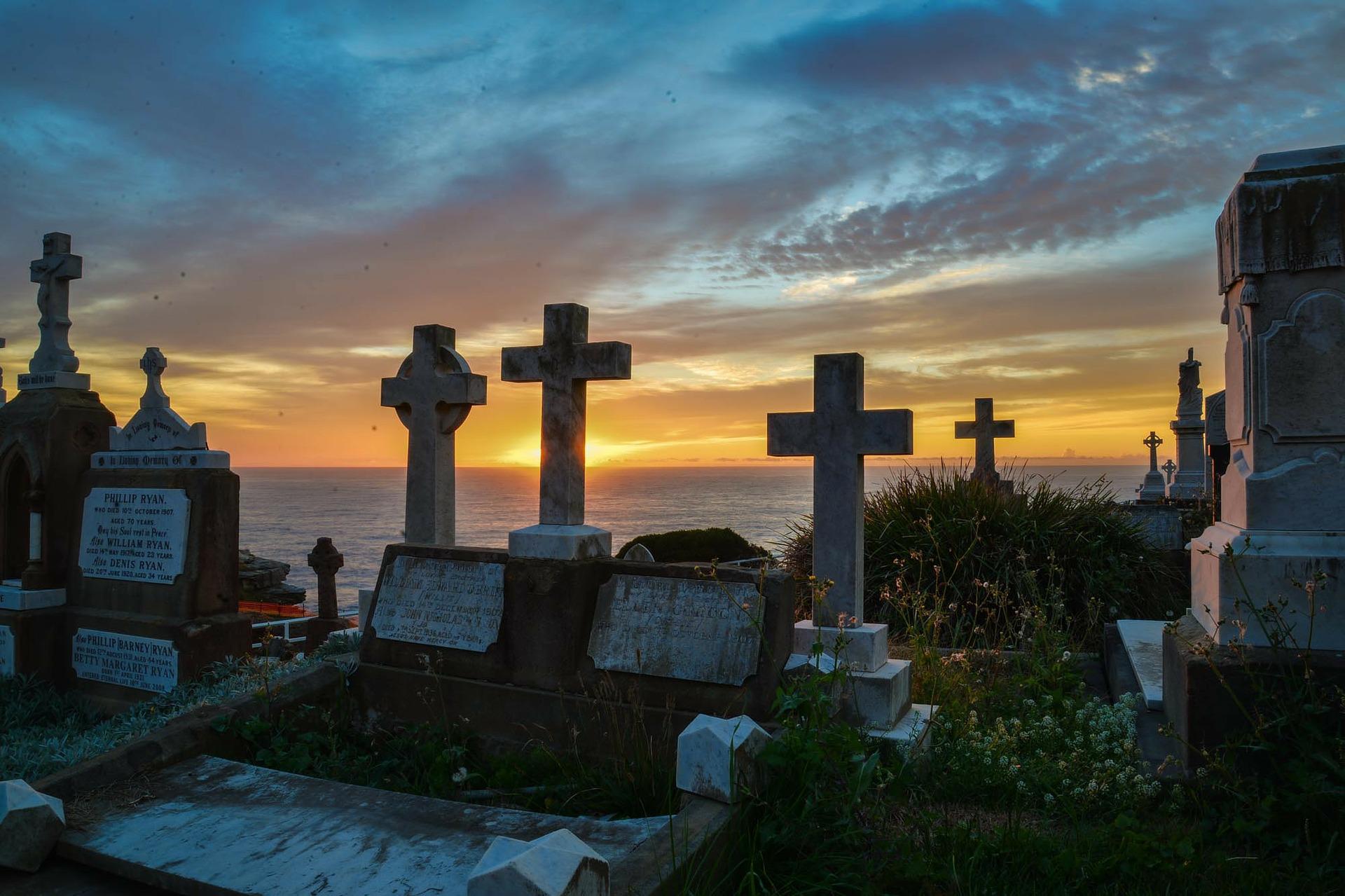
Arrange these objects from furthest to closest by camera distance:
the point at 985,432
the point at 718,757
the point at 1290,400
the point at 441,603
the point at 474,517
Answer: the point at 474,517
the point at 985,432
the point at 441,603
the point at 1290,400
the point at 718,757

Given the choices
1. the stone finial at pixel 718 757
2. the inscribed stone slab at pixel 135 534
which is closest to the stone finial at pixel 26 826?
the stone finial at pixel 718 757

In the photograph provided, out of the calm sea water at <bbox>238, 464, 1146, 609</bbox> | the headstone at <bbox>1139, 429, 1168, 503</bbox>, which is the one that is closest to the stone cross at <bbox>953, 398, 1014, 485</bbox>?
the calm sea water at <bbox>238, 464, 1146, 609</bbox>

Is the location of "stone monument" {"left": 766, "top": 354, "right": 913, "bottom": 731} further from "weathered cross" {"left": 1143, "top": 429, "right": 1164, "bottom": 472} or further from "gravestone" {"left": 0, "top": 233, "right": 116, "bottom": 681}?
"weathered cross" {"left": 1143, "top": 429, "right": 1164, "bottom": 472}

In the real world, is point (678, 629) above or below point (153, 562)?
below

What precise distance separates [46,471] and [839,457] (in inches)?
294

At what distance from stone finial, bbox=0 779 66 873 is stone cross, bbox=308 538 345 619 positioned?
625 centimetres

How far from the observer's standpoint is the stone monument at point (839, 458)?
5.57 m

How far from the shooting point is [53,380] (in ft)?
27.9

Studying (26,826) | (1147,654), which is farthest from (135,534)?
(1147,654)

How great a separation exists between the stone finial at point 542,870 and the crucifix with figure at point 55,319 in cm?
824

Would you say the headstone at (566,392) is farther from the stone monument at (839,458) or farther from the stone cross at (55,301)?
the stone cross at (55,301)

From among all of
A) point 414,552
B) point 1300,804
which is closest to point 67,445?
point 414,552

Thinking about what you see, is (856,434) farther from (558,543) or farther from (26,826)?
(26,826)

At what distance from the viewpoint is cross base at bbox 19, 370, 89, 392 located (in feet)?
27.9
